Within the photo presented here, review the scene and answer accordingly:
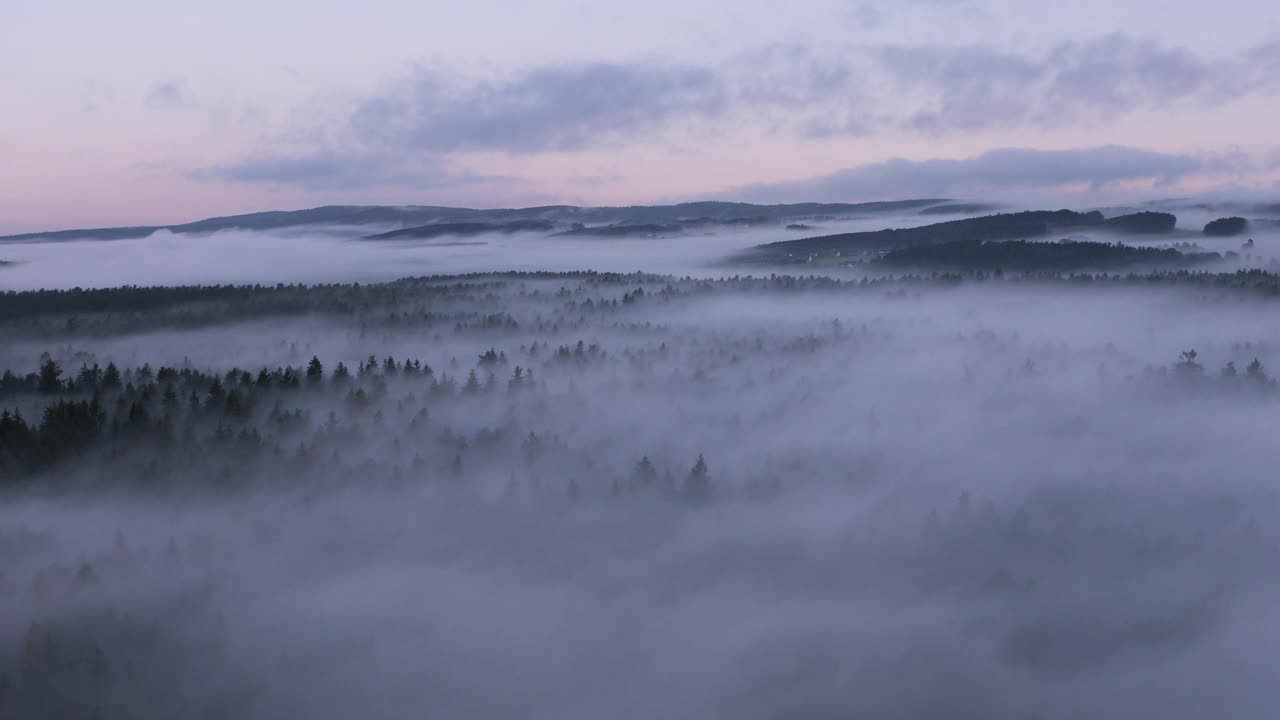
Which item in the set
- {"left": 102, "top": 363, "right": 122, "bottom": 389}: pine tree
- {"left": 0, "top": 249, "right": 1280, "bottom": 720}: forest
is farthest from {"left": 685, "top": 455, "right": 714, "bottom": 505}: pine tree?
{"left": 102, "top": 363, "right": 122, "bottom": 389}: pine tree

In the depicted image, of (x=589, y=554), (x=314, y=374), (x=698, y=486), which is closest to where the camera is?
(x=589, y=554)

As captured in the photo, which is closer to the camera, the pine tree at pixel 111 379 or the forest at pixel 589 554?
the forest at pixel 589 554

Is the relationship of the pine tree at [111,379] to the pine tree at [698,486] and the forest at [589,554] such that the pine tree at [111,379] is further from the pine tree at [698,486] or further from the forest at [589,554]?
the pine tree at [698,486]

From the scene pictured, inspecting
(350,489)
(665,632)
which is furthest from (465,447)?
(665,632)

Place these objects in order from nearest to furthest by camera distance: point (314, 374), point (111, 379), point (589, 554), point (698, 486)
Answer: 1. point (589, 554)
2. point (698, 486)
3. point (111, 379)
4. point (314, 374)

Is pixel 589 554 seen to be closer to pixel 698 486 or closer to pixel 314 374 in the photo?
pixel 698 486

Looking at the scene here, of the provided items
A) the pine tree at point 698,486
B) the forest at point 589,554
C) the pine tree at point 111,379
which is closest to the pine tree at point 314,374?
the forest at point 589,554

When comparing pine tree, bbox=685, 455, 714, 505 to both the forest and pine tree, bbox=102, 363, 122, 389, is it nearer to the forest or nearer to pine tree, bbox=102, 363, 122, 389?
the forest

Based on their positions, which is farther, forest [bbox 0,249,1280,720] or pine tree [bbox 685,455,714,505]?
pine tree [bbox 685,455,714,505]

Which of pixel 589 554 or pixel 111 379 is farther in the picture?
pixel 111 379

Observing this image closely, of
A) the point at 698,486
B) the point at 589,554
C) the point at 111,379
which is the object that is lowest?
the point at 589,554

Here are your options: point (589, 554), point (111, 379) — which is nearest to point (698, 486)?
point (589, 554)
